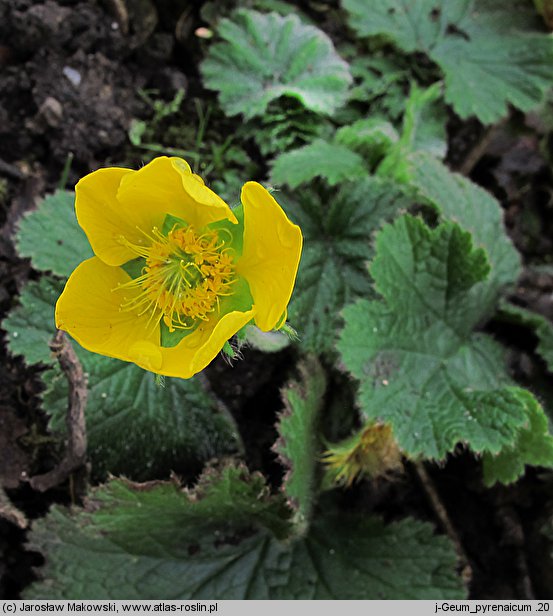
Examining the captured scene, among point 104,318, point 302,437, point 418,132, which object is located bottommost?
point 302,437

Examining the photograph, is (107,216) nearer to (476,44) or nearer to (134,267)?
(134,267)

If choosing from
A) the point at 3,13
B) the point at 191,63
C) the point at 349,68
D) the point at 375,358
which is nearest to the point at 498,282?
the point at 375,358

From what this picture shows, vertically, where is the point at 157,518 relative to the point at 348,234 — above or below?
below

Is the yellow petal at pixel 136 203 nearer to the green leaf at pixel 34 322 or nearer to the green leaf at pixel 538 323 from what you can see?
the green leaf at pixel 34 322

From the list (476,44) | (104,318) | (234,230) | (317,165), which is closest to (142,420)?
(104,318)

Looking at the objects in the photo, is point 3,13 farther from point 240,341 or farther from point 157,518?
point 157,518
